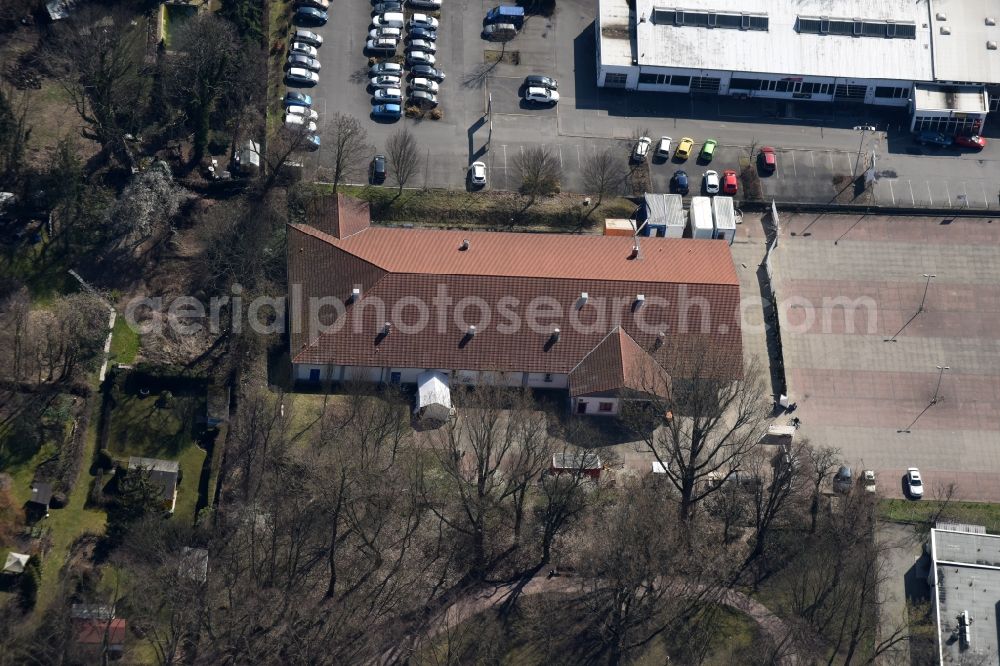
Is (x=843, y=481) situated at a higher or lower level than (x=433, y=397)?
lower

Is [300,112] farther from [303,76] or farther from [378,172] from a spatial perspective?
[378,172]

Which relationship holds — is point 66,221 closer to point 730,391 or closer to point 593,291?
point 593,291

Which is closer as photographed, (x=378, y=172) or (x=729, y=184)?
(x=378, y=172)

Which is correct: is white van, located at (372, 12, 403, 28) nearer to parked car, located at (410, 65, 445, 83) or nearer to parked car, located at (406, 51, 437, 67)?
parked car, located at (406, 51, 437, 67)

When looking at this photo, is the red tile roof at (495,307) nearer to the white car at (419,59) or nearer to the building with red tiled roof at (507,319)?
the building with red tiled roof at (507,319)

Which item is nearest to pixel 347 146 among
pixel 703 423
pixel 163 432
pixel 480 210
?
pixel 480 210

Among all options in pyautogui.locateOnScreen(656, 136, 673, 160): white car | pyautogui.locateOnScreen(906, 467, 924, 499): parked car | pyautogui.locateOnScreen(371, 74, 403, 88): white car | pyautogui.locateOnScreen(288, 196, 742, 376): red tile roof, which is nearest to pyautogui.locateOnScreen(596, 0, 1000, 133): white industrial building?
pyautogui.locateOnScreen(656, 136, 673, 160): white car

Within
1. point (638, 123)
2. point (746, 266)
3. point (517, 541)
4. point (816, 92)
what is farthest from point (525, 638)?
point (816, 92)
